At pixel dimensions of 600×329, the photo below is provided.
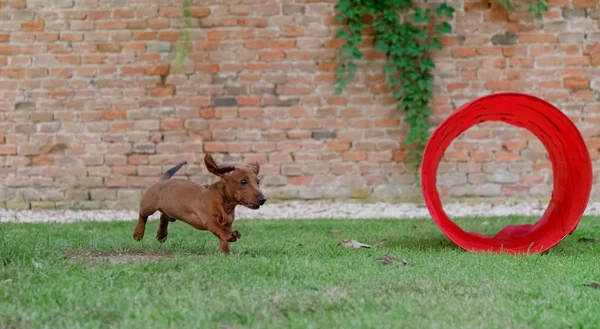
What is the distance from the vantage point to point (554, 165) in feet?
18.6

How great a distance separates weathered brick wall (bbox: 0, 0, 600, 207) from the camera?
803cm

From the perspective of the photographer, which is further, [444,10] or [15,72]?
[15,72]

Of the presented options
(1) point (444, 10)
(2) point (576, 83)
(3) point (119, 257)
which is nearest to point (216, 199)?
(3) point (119, 257)

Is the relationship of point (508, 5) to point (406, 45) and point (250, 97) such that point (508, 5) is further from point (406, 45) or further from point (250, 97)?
point (250, 97)

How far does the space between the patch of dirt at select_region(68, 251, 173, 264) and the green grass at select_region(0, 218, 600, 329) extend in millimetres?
14

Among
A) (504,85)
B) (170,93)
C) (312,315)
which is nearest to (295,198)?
(170,93)

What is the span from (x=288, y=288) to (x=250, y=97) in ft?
16.9

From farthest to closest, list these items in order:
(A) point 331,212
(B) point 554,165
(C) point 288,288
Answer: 1. (A) point 331,212
2. (B) point 554,165
3. (C) point 288,288

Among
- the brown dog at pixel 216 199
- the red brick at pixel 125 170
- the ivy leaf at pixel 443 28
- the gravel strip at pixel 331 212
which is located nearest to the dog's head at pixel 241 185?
the brown dog at pixel 216 199

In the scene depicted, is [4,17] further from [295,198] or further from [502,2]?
[502,2]

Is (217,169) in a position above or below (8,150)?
above

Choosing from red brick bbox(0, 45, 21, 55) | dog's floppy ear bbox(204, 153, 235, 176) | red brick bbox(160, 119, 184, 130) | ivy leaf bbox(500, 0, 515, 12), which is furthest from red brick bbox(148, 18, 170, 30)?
dog's floppy ear bbox(204, 153, 235, 176)

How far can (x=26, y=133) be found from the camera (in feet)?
27.1

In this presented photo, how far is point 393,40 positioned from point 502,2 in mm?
1106
